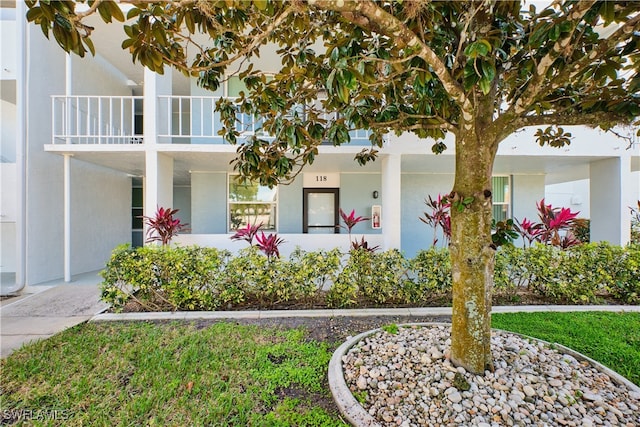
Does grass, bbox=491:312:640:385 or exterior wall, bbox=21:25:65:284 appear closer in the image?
grass, bbox=491:312:640:385

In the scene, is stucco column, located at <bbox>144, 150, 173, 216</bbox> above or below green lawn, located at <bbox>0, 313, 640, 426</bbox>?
above

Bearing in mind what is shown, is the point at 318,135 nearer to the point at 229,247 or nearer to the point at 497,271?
the point at 497,271

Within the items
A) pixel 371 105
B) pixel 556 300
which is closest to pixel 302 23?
pixel 371 105

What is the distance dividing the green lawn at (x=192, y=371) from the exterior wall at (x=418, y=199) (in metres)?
Result: 4.85

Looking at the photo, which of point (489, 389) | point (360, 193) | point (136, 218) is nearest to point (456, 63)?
point (489, 389)

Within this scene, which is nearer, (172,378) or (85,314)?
(172,378)

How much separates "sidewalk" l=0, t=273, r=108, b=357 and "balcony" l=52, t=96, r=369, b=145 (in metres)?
3.25

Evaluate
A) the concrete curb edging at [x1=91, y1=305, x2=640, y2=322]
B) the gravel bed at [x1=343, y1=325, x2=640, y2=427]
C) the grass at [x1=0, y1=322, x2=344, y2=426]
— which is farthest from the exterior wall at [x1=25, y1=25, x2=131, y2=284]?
the gravel bed at [x1=343, y1=325, x2=640, y2=427]

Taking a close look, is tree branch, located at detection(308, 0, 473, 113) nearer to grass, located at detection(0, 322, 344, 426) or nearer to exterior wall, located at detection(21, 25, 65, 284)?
grass, located at detection(0, 322, 344, 426)

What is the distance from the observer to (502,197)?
945 cm

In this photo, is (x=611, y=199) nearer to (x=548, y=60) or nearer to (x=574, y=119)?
(x=574, y=119)

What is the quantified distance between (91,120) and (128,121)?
1.59 meters

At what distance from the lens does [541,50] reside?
2.51 m

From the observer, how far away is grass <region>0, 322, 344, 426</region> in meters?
2.41
